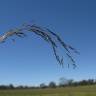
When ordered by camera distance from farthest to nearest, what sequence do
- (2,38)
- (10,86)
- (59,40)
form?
(10,86)
(59,40)
(2,38)

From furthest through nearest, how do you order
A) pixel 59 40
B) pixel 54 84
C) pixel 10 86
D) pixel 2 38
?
pixel 54 84, pixel 10 86, pixel 59 40, pixel 2 38

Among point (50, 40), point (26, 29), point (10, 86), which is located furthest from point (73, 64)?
point (10, 86)

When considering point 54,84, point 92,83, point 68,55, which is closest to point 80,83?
point 92,83

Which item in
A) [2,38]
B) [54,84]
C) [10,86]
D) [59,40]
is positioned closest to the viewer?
[2,38]

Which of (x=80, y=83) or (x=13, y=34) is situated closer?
(x=13, y=34)

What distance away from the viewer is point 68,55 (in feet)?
7.96

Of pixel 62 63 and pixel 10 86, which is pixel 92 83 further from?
pixel 62 63

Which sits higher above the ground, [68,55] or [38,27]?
[38,27]

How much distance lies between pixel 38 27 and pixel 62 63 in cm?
29

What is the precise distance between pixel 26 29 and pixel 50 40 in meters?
0.18

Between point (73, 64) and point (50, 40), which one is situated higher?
point (50, 40)

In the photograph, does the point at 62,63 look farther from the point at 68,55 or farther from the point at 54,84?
the point at 54,84

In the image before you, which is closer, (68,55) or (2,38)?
(2,38)

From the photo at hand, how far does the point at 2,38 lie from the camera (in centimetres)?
219
